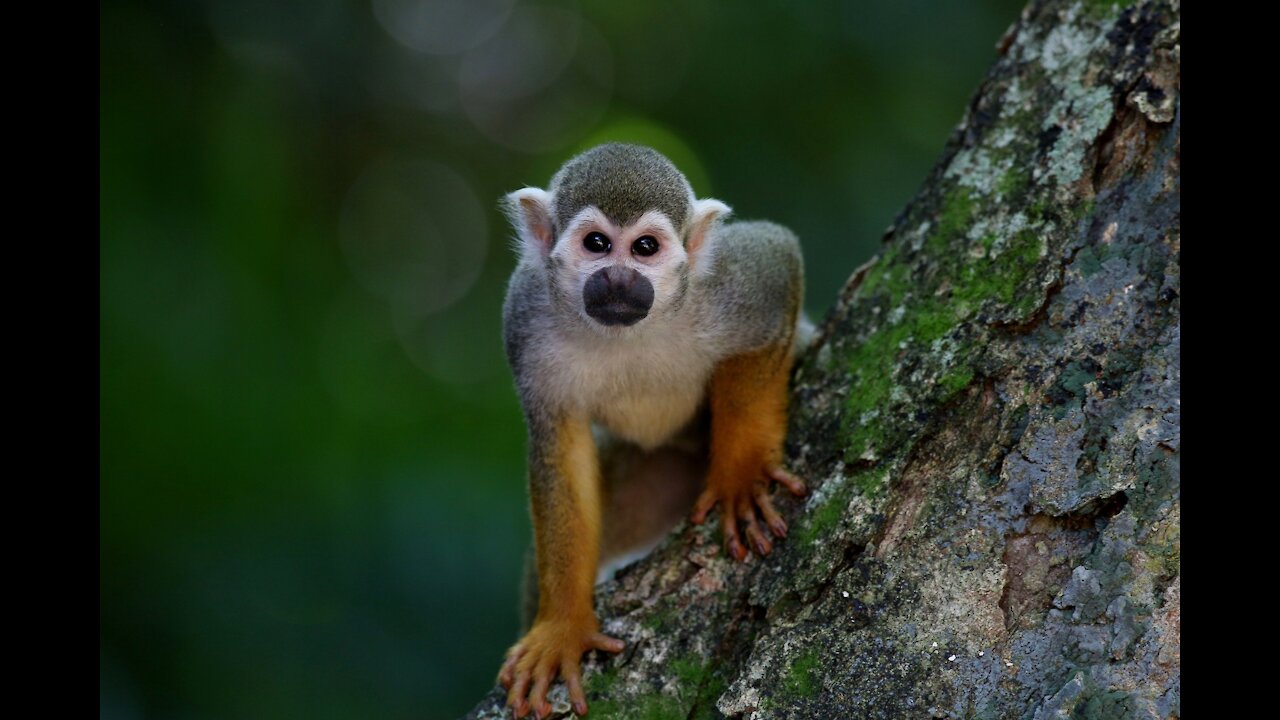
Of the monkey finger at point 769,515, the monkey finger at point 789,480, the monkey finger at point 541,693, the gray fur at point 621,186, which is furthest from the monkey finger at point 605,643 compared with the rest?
the gray fur at point 621,186

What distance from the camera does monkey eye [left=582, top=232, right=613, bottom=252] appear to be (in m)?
2.40

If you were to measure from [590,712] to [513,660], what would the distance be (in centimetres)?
37

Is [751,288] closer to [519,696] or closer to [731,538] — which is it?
[731,538]

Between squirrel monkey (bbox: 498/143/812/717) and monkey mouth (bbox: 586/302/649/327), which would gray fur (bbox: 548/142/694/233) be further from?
monkey mouth (bbox: 586/302/649/327)

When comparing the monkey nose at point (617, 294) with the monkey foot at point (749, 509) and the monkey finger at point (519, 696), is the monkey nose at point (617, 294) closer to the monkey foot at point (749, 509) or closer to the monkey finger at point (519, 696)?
the monkey foot at point (749, 509)

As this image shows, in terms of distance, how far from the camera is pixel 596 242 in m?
2.41

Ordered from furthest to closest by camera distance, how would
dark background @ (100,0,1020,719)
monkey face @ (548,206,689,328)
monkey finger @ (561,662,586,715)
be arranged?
dark background @ (100,0,1020,719) < monkey face @ (548,206,689,328) < monkey finger @ (561,662,586,715)

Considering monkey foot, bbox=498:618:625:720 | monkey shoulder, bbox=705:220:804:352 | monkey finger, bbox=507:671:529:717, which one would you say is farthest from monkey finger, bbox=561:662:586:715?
monkey shoulder, bbox=705:220:804:352

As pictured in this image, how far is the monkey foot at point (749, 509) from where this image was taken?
2117 mm

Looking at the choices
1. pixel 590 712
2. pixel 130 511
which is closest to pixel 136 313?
pixel 130 511

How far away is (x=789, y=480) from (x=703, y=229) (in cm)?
78

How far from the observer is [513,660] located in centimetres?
227

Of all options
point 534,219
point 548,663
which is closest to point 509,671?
point 548,663

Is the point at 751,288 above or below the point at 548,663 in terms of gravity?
above
